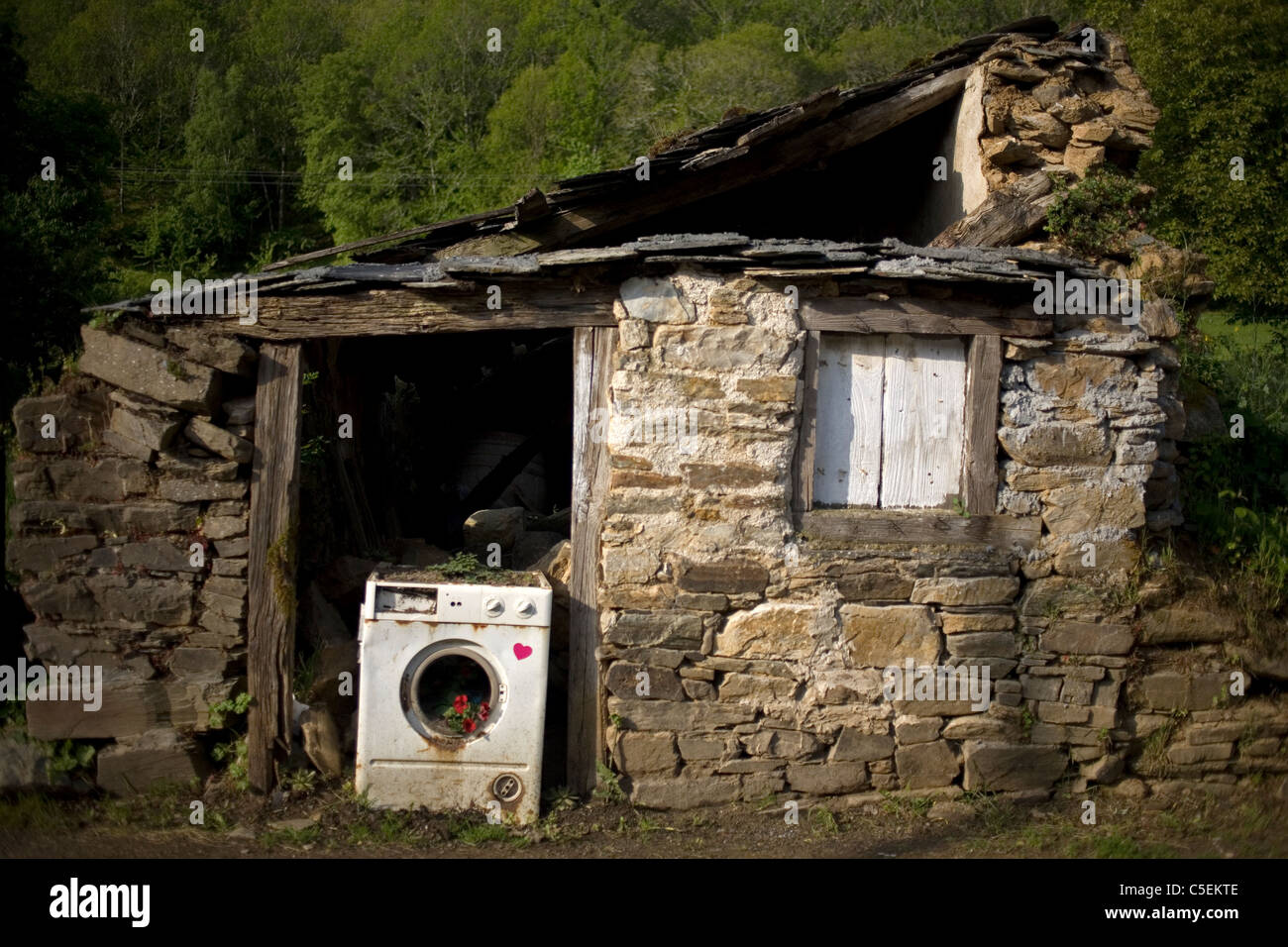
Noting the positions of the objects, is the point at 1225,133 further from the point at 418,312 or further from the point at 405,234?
the point at 418,312

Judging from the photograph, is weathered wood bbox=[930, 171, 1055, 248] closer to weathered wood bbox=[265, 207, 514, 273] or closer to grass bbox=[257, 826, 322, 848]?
weathered wood bbox=[265, 207, 514, 273]

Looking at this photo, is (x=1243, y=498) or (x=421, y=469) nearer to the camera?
(x=1243, y=498)

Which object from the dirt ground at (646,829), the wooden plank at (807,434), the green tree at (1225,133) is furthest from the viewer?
the green tree at (1225,133)

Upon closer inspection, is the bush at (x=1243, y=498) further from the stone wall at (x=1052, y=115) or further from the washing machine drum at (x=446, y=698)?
the washing machine drum at (x=446, y=698)

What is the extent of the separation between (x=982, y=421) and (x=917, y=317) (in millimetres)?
654

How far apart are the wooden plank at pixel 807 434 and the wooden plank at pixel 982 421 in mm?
838

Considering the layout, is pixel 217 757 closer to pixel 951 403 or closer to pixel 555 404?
pixel 951 403

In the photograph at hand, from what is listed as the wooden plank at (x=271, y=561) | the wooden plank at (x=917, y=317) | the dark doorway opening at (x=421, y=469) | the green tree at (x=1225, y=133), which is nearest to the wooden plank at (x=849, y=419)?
the wooden plank at (x=917, y=317)

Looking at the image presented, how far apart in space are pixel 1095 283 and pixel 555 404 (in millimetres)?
5666

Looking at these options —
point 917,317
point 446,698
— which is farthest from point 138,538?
point 917,317

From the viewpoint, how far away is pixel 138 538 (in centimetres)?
525

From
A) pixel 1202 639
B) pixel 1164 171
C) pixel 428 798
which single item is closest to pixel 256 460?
pixel 428 798

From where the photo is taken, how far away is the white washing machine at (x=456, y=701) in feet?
16.7

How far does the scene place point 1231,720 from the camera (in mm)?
5531
